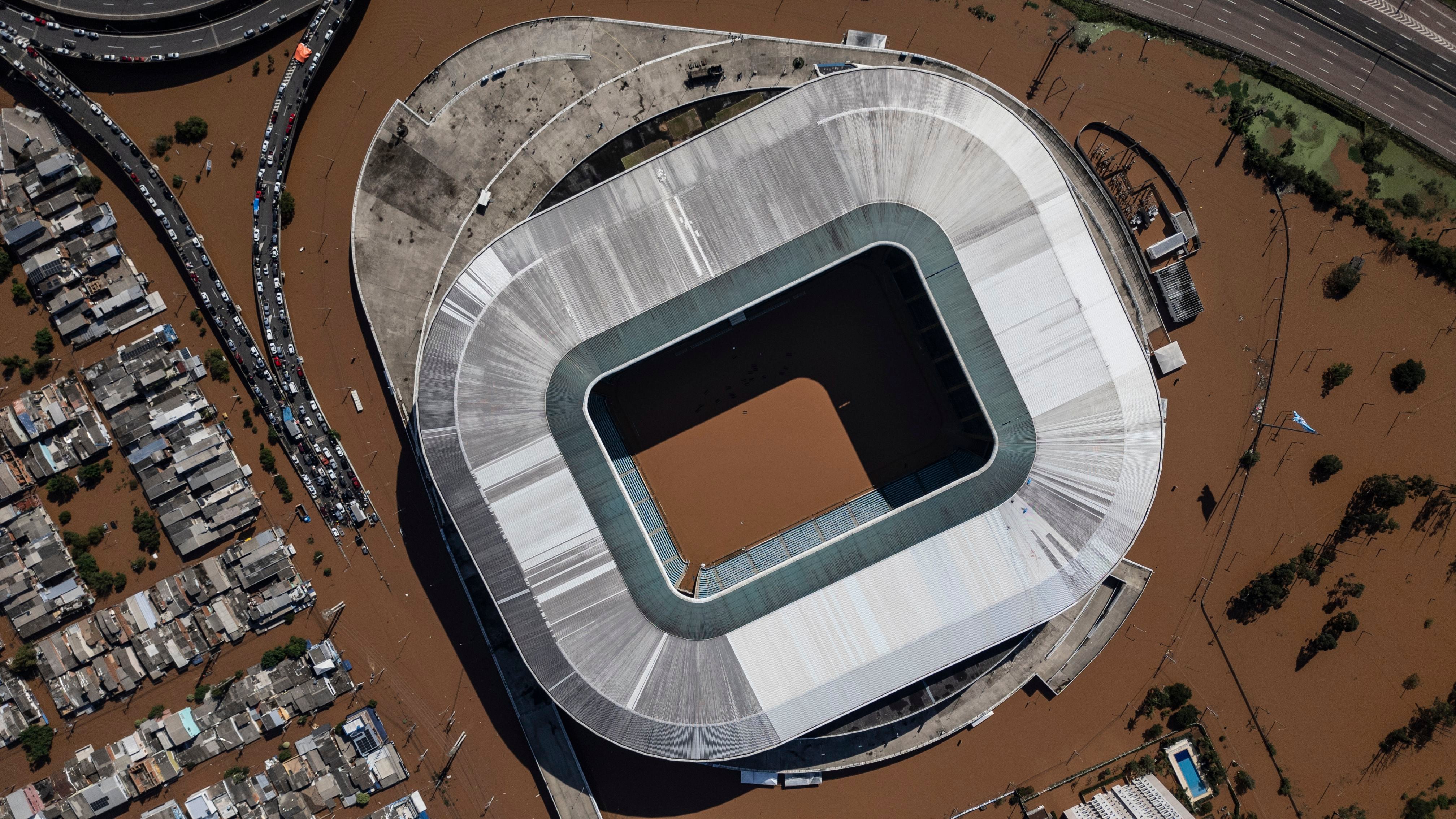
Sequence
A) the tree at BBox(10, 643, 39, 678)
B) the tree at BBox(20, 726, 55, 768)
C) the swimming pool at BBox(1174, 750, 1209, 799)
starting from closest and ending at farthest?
the tree at BBox(10, 643, 39, 678) < the tree at BBox(20, 726, 55, 768) < the swimming pool at BBox(1174, 750, 1209, 799)

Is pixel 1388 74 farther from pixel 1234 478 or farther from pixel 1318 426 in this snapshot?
pixel 1234 478

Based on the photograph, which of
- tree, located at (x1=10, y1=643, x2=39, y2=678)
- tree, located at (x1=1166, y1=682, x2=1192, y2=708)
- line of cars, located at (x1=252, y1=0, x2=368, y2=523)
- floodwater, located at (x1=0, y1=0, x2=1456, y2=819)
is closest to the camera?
line of cars, located at (x1=252, y1=0, x2=368, y2=523)

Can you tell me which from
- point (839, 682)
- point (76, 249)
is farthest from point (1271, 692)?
point (76, 249)

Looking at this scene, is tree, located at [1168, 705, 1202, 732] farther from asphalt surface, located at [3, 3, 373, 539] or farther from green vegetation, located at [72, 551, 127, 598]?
green vegetation, located at [72, 551, 127, 598]

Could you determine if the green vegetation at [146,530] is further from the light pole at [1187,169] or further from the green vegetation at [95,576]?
the light pole at [1187,169]

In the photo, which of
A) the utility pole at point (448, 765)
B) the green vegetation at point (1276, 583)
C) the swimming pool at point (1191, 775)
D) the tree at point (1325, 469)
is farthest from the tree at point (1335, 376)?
the utility pole at point (448, 765)

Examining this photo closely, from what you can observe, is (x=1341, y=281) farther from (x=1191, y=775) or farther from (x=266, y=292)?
(x=266, y=292)

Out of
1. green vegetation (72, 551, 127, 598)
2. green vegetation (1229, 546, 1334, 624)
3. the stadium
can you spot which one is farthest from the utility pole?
green vegetation (1229, 546, 1334, 624)
